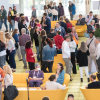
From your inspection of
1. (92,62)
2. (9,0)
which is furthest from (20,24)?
(9,0)

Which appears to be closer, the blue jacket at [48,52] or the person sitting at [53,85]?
the person sitting at [53,85]

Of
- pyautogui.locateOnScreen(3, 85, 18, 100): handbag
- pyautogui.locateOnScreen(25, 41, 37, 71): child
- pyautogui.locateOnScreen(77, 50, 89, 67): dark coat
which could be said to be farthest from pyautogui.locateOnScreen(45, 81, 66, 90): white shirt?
pyautogui.locateOnScreen(25, 41, 37, 71): child

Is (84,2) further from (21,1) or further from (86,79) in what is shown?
(86,79)

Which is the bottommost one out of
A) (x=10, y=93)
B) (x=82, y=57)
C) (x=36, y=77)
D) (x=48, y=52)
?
(x=10, y=93)

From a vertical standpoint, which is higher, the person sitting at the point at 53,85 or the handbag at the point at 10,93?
the person sitting at the point at 53,85

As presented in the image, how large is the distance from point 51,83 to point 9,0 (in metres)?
13.9

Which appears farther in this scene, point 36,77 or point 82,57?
point 82,57

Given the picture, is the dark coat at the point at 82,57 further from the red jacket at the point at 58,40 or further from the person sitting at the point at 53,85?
the person sitting at the point at 53,85

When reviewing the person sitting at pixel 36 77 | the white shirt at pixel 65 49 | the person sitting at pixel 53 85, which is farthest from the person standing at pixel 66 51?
the person sitting at pixel 53 85

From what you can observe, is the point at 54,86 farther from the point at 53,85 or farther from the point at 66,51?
the point at 66,51

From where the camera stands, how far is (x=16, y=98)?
6.27 m

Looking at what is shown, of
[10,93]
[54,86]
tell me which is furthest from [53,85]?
[10,93]

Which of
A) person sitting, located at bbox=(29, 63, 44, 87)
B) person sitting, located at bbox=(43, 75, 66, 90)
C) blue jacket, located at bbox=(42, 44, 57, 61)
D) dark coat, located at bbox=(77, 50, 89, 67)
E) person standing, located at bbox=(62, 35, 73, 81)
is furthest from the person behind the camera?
blue jacket, located at bbox=(42, 44, 57, 61)

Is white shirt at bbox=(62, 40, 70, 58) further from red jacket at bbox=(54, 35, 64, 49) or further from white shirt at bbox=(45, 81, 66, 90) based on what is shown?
white shirt at bbox=(45, 81, 66, 90)
